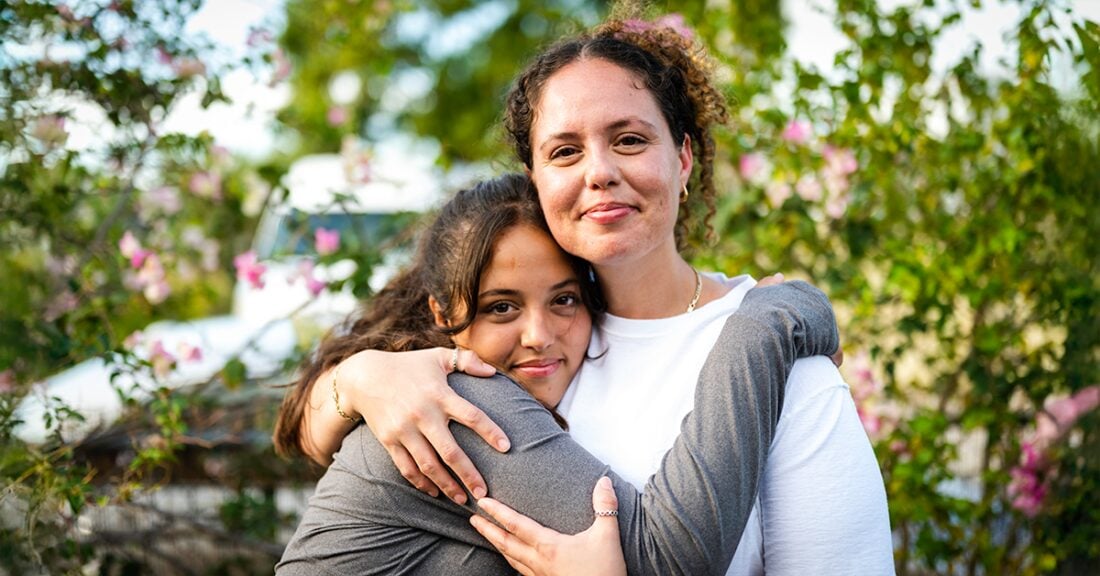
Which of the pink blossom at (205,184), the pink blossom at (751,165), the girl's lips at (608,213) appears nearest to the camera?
the girl's lips at (608,213)

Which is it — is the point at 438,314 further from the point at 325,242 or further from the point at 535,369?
the point at 325,242

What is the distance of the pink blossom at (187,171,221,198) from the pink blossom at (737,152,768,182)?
2.34 metres

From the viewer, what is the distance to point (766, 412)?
1981mm

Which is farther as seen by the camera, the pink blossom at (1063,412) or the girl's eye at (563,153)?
the pink blossom at (1063,412)

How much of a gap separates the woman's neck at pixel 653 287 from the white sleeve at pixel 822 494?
0.43 m

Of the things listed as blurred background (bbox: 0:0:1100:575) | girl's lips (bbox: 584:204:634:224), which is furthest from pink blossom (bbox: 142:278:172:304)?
girl's lips (bbox: 584:204:634:224)

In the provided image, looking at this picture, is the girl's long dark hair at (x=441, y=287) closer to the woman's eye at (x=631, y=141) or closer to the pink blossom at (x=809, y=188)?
the woman's eye at (x=631, y=141)

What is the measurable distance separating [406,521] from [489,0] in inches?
575

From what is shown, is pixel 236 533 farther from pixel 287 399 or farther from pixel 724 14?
pixel 724 14

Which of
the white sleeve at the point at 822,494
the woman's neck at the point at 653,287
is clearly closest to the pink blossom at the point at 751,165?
the woman's neck at the point at 653,287

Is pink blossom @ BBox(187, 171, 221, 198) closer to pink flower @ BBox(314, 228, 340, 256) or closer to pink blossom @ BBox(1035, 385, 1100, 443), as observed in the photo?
pink flower @ BBox(314, 228, 340, 256)

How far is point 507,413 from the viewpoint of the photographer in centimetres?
209

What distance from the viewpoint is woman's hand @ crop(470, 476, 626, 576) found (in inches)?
75.8

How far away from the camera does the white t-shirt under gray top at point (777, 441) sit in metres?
1.98
